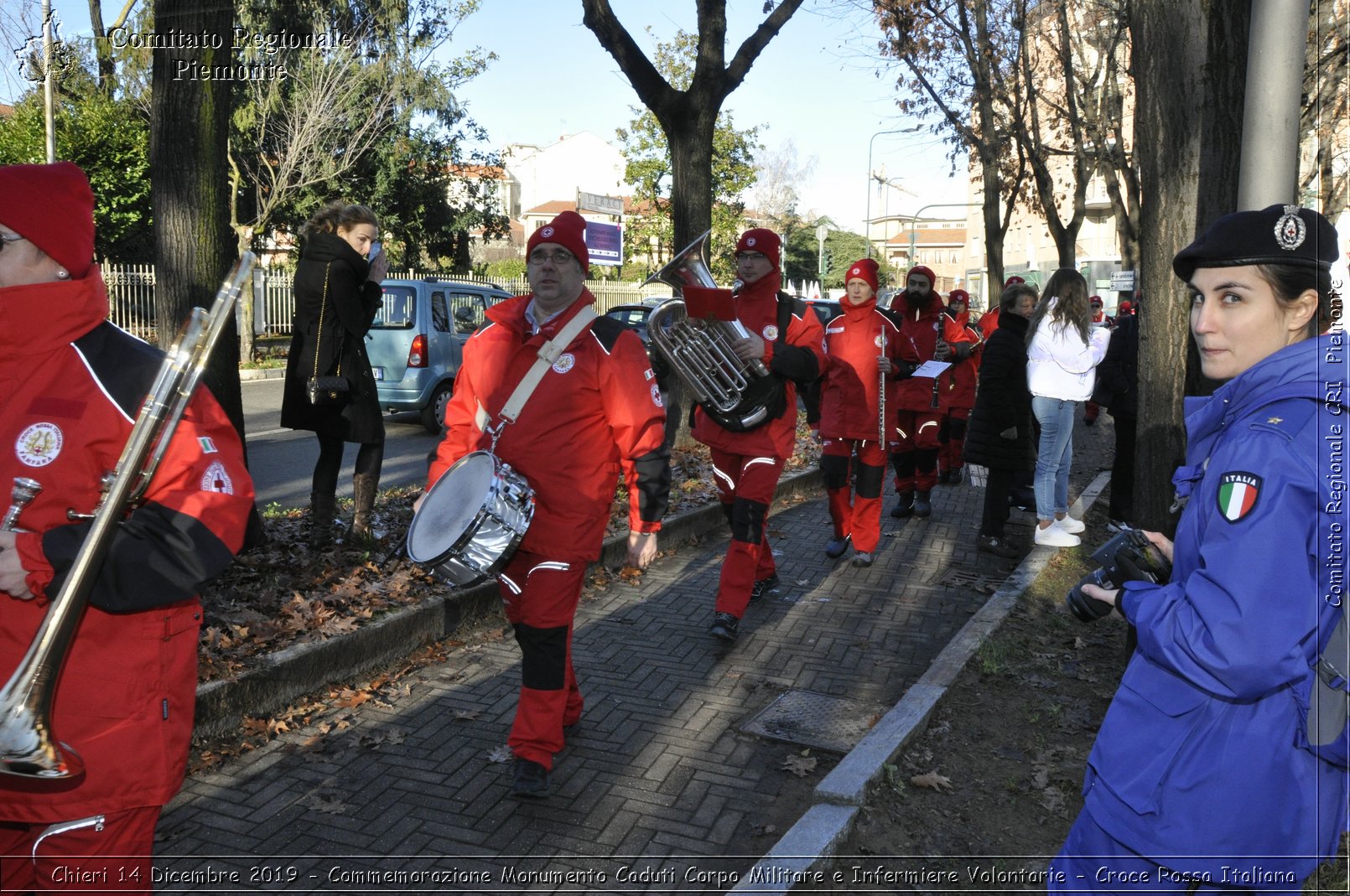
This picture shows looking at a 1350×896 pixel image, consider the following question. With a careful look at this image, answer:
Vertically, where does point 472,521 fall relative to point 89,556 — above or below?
below

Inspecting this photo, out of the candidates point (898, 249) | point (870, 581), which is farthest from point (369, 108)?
point (898, 249)

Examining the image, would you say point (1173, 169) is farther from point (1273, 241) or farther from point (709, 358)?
point (1273, 241)

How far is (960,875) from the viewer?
11.8ft

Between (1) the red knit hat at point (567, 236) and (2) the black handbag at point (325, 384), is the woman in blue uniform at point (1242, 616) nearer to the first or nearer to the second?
(1) the red knit hat at point (567, 236)

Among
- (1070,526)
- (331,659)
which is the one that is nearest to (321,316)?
(331,659)

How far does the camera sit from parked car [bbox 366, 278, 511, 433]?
45.5 feet

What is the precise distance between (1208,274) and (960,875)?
233 centimetres

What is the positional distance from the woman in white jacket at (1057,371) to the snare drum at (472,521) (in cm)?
554

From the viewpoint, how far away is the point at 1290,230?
6.79 feet

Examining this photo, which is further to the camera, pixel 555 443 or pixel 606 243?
pixel 606 243

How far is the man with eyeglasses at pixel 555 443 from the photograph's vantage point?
407cm

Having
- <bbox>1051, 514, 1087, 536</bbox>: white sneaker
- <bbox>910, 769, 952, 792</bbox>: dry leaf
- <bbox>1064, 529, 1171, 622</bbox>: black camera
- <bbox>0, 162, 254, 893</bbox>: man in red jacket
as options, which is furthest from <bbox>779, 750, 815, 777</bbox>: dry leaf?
<bbox>1051, 514, 1087, 536</bbox>: white sneaker

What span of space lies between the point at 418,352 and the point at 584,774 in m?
10.2

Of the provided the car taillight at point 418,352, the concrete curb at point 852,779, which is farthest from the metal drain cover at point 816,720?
the car taillight at point 418,352
